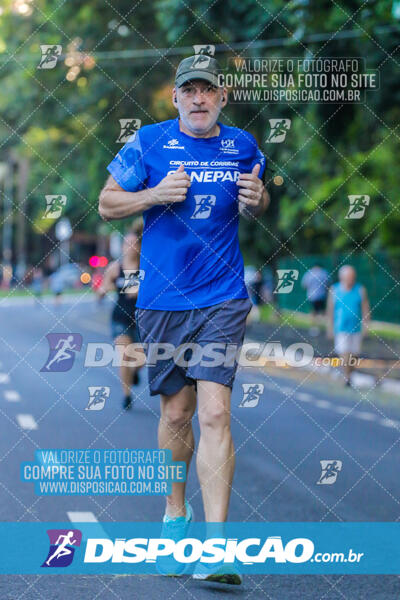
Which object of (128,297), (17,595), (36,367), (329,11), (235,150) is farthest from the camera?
(36,367)

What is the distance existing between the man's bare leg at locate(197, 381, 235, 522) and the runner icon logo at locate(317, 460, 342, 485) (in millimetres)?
2665

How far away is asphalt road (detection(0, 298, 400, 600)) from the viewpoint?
462cm

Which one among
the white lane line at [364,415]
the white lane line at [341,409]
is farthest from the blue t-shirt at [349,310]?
the white lane line at [364,415]

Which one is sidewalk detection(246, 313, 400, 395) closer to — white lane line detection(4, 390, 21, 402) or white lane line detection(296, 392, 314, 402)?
white lane line detection(296, 392, 314, 402)

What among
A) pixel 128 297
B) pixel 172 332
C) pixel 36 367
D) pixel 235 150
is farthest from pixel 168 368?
pixel 36 367

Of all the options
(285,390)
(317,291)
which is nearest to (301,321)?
(317,291)

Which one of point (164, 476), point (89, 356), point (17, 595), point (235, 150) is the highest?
point (235, 150)

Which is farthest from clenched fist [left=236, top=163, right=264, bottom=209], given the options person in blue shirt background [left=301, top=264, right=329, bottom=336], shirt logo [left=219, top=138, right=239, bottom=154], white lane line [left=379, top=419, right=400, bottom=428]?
person in blue shirt background [left=301, top=264, right=329, bottom=336]

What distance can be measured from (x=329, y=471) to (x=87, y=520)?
8.34 ft

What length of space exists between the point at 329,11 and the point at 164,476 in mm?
11571

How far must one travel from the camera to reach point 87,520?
5.89 m

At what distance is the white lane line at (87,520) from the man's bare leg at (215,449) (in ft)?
3.18

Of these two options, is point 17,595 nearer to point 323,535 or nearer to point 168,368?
point 168,368

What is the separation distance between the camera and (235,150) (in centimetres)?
475
